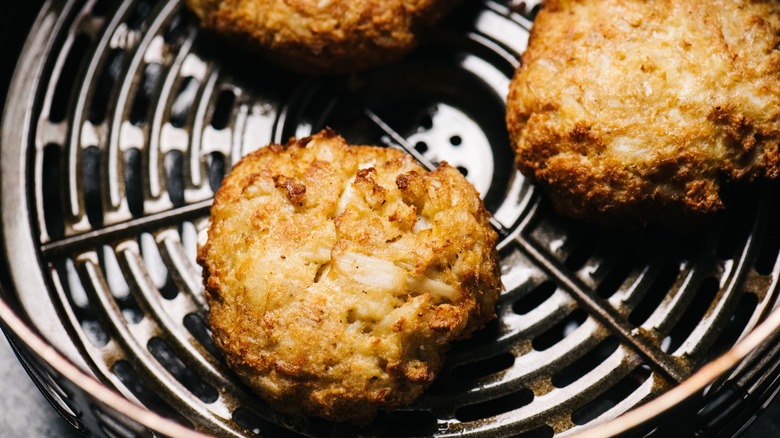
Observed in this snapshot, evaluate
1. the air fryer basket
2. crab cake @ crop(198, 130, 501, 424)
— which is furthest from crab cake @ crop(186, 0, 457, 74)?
crab cake @ crop(198, 130, 501, 424)

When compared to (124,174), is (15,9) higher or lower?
higher

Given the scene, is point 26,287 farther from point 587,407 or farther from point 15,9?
point 587,407

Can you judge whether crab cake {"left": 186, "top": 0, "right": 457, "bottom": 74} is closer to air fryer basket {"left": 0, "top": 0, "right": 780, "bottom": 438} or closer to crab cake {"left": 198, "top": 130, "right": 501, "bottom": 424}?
air fryer basket {"left": 0, "top": 0, "right": 780, "bottom": 438}

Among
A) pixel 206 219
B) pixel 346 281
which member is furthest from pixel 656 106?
pixel 206 219


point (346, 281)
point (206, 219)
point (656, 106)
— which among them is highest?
point (656, 106)

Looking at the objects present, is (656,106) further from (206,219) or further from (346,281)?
(206,219)

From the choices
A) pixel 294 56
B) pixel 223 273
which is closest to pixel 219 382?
pixel 223 273
